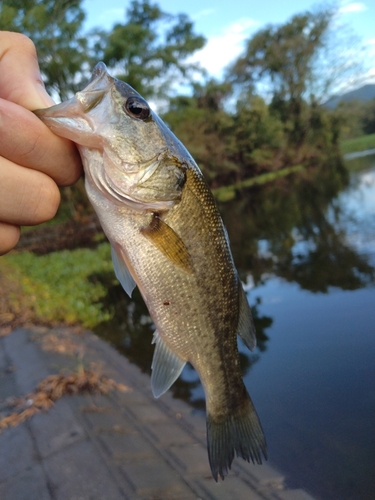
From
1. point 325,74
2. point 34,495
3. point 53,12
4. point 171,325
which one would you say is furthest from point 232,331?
point 325,74

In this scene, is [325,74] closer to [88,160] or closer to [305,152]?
[305,152]

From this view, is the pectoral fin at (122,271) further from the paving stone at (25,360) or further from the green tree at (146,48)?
the green tree at (146,48)

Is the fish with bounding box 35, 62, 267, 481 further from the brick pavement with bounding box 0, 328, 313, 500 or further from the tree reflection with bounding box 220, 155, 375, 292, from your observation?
the tree reflection with bounding box 220, 155, 375, 292

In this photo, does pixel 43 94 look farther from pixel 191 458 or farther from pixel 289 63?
pixel 289 63

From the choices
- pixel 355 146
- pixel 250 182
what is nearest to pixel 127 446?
pixel 250 182

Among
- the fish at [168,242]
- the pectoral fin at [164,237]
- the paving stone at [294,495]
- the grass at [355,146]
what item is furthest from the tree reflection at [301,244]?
the grass at [355,146]

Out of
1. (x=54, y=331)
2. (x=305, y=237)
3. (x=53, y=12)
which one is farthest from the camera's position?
(x=53, y=12)
